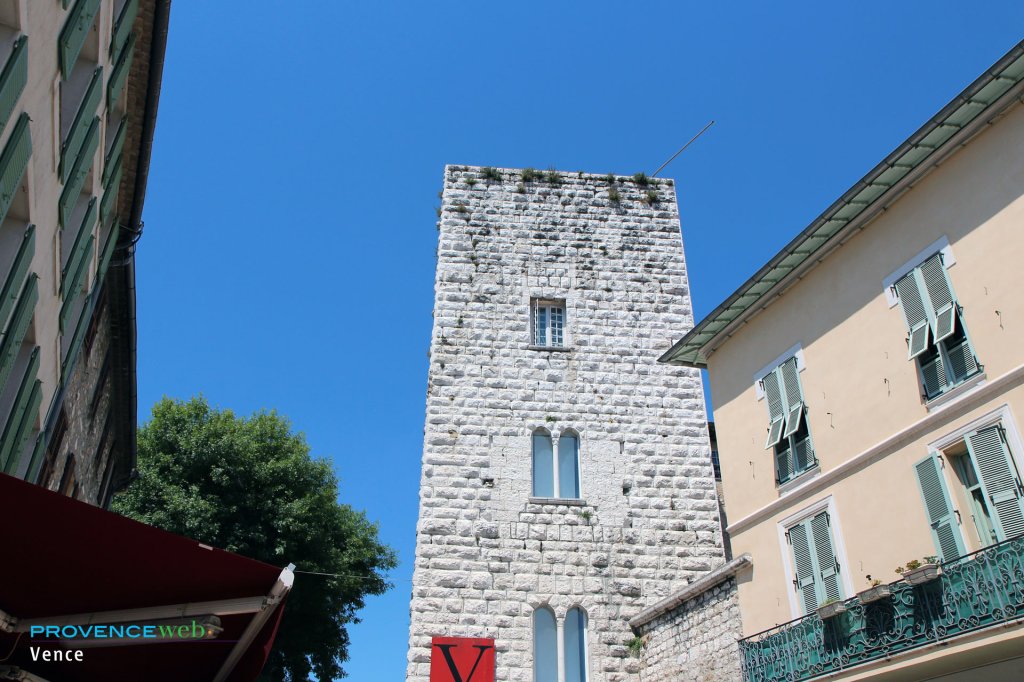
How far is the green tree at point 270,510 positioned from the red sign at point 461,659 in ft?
19.4

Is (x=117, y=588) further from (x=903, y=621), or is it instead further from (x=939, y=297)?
(x=939, y=297)

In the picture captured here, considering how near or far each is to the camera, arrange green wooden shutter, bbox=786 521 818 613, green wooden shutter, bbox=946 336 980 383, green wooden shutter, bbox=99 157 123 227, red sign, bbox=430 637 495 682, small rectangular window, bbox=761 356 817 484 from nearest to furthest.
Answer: green wooden shutter, bbox=946 336 980 383
green wooden shutter, bbox=786 521 818 613
small rectangular window, bbox=761 356 817 484
green wooden shutter, bbox=99 157 123 227
red sign, bbox=430 637 495 682

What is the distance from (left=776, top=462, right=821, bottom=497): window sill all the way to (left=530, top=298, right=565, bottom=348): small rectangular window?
687 cm

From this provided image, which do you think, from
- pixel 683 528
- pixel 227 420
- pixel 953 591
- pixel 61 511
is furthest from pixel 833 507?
pixel 227 420

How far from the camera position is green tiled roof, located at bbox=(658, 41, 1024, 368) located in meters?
8.60

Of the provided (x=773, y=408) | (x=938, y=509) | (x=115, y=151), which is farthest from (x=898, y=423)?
(x=115, y=151)

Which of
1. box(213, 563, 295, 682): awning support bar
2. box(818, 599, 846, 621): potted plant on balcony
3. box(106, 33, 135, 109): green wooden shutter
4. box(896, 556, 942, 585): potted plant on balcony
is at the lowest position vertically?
box(213, 563, 295, 682): awning support bar

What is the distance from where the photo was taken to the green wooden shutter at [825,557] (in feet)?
31.3

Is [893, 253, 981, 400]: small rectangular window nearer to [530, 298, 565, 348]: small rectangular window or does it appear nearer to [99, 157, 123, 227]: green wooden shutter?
[530, 298, 565, 348]: small rectangular window

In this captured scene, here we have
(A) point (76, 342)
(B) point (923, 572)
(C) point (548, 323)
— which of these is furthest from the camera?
(C) point (548, 323)

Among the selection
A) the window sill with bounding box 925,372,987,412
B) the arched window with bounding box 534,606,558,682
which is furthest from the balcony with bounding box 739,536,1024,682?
the arched window with bounding box 534,606,558,682

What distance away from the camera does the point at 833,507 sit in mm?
9844

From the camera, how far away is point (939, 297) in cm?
905

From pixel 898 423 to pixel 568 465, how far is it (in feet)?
24.3
